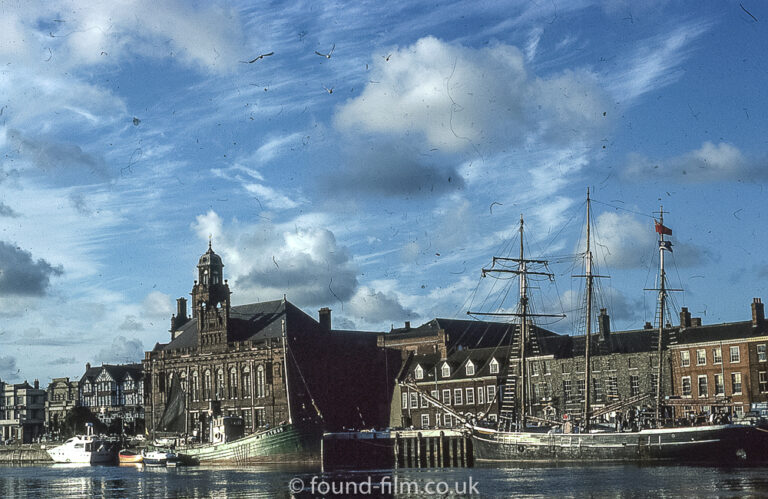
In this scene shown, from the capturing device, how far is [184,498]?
57094 mm

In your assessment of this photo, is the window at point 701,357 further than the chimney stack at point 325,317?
No

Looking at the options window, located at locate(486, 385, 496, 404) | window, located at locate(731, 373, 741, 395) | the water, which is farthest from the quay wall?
window, located at locate(731, 373, 741, 395)

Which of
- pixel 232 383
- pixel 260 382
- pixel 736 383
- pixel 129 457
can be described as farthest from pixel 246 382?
pixel 736 383

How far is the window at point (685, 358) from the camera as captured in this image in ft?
289

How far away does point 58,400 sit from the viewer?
173 m

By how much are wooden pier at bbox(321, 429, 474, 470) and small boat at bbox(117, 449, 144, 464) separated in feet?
113

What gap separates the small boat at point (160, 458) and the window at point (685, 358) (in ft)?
160

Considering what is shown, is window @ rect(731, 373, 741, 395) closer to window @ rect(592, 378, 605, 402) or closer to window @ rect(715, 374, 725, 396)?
window @ rect(715, 374, 725, 396)

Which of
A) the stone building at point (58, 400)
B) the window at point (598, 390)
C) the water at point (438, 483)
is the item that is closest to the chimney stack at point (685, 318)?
the window at point (598, 390)

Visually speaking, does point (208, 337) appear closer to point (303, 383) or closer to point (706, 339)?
point (303, 383)

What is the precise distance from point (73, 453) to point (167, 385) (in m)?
14.0

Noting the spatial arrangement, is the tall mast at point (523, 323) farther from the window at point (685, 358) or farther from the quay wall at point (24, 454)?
the quay wall at point (24, 454)

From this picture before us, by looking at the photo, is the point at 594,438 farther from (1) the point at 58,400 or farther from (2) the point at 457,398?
(1) the point at 58,400

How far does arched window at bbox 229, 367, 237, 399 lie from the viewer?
386 ft
